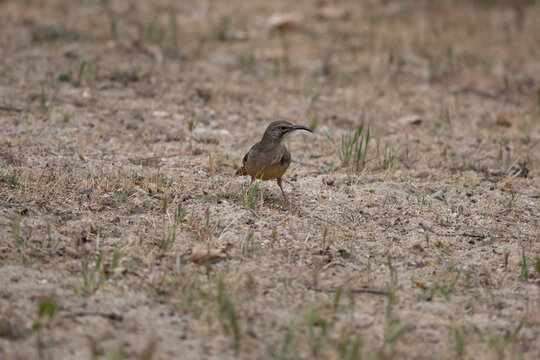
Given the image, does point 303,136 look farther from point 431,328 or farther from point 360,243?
point 431,328

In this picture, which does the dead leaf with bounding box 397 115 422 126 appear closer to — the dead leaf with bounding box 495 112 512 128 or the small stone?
the dead leaf with bounding box 495 112 512 128

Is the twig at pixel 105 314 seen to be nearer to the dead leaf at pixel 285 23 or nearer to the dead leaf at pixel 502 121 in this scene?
the dead leaf at pixel 502 121

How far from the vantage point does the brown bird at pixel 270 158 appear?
5.73 metres

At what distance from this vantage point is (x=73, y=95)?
27.2 ft

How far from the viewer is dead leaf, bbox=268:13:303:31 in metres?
11.9

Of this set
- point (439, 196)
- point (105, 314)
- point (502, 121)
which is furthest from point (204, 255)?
point (502, 121)

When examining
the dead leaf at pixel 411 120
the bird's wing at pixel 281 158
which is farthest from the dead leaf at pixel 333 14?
the bird's wing at pixel 281 158

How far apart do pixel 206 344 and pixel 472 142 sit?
5.22 metres

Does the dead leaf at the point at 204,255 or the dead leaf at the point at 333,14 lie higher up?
the dead leaf at the point at 333,14

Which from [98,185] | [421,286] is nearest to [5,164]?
[98,185]

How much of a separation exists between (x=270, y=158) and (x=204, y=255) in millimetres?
1414

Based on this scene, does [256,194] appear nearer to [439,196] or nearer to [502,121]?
[439,196]

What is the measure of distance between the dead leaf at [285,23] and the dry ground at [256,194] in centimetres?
21

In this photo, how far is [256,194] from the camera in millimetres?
5906
